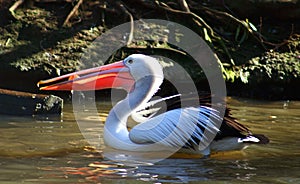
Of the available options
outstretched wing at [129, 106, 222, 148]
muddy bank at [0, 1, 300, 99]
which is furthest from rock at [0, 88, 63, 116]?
outstretched wing at [129, 106, 222, 148]

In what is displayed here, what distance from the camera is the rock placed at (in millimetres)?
6789

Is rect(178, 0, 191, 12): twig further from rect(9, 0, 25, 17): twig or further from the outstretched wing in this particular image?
the outstretched wing

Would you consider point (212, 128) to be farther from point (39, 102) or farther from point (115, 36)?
point (115, 36)

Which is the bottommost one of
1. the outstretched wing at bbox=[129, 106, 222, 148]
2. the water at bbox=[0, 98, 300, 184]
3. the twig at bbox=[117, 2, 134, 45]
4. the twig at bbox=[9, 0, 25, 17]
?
the water at bbox=[0, 98, 300, 184]

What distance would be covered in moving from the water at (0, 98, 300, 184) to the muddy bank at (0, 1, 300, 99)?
1391 millimetres

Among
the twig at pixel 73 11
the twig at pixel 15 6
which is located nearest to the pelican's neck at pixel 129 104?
the twig at pixel 73 11

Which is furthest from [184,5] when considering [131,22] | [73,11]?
[73,11]

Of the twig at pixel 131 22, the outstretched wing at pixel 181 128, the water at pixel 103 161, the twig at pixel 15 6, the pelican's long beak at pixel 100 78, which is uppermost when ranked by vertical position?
the twig at pixel 15 6

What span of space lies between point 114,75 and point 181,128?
3.38 ft

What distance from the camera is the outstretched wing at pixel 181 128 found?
5266 mm

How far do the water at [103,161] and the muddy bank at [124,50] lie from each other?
1.39m

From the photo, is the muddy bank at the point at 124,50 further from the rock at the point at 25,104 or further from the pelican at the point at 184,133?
the pelican at the point at 184,133

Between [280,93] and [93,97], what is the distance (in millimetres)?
2550

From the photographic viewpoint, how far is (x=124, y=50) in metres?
8.43
